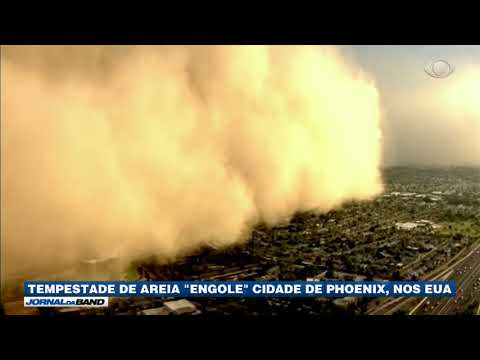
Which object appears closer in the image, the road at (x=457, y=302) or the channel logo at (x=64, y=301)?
the channel logo at (x=64, y=301)

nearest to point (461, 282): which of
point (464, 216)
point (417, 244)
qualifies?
point (417, 244)

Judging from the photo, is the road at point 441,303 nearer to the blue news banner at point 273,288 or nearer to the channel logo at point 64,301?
the blue news banner at point 273,288

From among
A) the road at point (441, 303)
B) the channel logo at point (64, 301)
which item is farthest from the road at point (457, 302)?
the channel logo at point (64, 301)

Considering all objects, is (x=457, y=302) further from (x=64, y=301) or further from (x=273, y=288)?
(x=64, y=301)

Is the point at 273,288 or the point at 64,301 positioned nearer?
the point at 64,301

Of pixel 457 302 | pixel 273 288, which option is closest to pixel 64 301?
pixel 273 288

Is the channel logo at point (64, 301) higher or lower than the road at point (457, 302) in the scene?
higher
